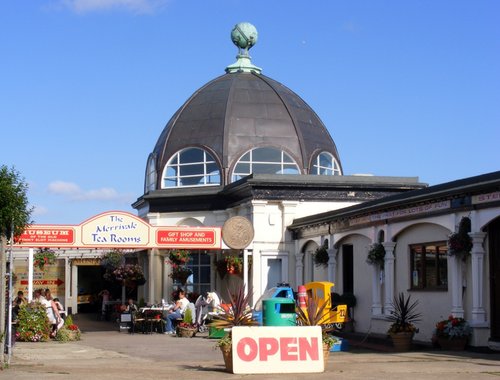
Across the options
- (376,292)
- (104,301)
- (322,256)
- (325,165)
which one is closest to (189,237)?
(322,256)

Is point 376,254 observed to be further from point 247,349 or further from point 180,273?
point 247,349

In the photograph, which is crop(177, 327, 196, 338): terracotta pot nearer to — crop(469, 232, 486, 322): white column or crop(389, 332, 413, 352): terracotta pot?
crop(389, 332, 413, 352): terracotta pot

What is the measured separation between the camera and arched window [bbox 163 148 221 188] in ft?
123

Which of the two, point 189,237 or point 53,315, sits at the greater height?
point 189,237

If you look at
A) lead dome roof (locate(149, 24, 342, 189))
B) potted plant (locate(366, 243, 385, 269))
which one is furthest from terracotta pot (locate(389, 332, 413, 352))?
lead dome roof (locate(149, 24, 342, 189))

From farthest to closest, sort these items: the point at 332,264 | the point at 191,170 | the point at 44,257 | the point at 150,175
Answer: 1. the point at 150,175
2. the point at 191,170
3. the point at 44,257
4. the point at 332,264

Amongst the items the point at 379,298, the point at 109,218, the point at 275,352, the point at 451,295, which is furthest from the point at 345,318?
the point at 275,352

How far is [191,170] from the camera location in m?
38.2

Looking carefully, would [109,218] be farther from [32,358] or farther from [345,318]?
[32,358]

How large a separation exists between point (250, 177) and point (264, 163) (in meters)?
3.87

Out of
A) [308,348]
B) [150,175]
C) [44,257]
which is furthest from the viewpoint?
[150,175]

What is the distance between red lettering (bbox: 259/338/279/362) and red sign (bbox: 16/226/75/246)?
15.0 m

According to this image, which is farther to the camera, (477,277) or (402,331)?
(402,331)

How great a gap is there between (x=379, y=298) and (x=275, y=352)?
1134 centimetres
